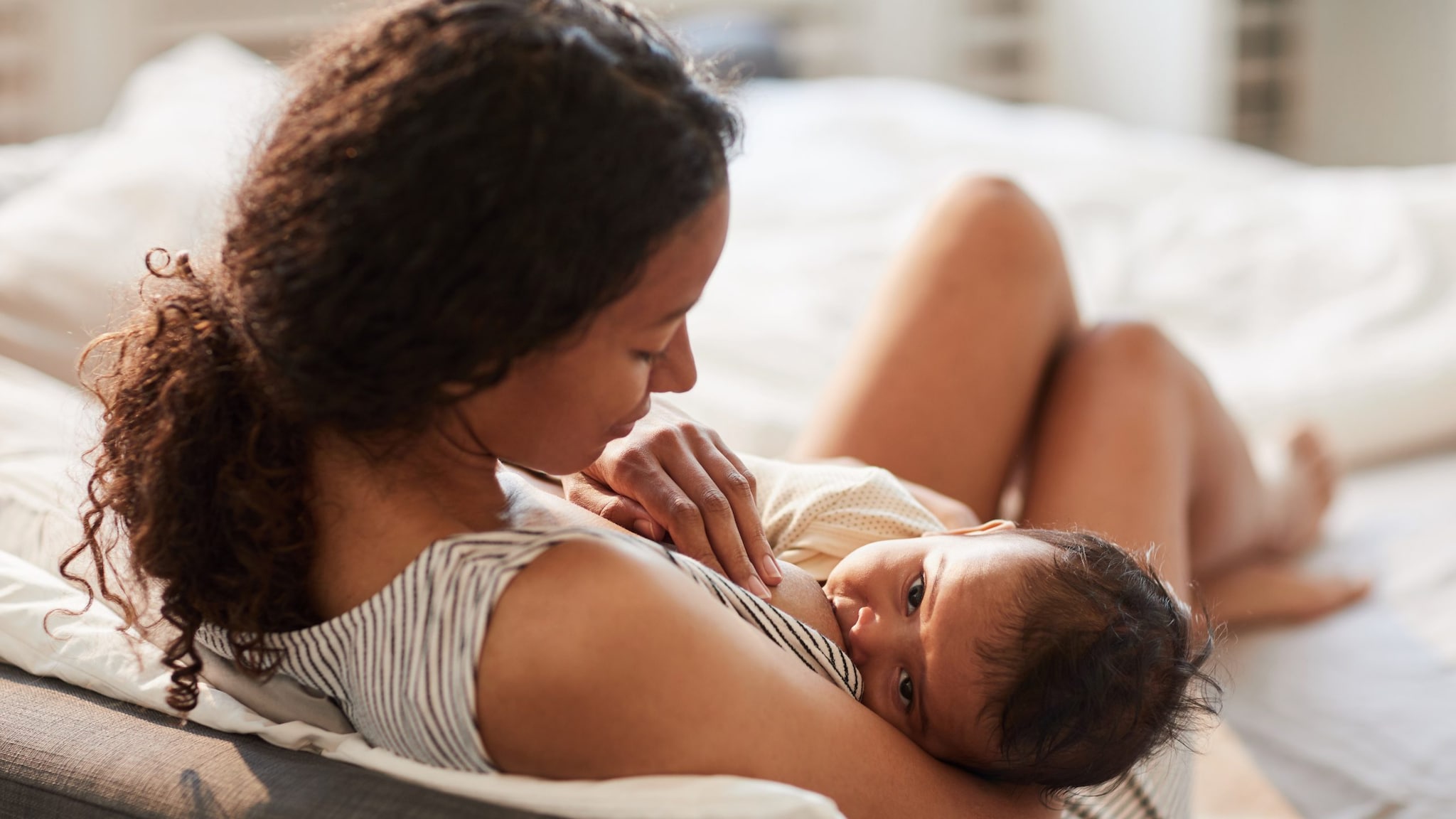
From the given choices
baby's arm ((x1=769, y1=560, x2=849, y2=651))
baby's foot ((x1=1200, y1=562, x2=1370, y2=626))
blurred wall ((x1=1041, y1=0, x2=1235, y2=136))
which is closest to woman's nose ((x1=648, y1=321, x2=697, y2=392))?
baby's arm ((x1=769, y1=560, x2=849, y2=651))

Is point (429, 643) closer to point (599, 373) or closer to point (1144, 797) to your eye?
point (599, 373)

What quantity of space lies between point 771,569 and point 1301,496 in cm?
102

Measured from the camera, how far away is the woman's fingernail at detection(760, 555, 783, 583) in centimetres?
93

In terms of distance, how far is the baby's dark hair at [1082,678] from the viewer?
2.81 ft

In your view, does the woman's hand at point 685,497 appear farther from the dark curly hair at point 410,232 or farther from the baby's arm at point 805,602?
the dark curly hair at point 410,232

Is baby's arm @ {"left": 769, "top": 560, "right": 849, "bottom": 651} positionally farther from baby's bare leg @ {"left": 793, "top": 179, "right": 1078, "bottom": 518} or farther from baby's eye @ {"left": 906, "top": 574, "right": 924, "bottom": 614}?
baby's bare leg @ {"left": 793, "top": 179, "right": 1078, "bottom": 518}

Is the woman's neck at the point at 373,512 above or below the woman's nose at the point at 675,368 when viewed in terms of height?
below

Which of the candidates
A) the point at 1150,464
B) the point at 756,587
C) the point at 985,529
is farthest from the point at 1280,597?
the point at 756,587

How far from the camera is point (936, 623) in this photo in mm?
903

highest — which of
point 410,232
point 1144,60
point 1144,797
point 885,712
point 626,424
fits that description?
point 410,232

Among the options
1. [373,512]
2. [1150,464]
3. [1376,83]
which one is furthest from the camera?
[1376,83]

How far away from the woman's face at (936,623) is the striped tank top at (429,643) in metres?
0.19

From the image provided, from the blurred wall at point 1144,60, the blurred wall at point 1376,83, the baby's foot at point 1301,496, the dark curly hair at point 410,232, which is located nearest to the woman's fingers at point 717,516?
the dark curly hair at point 410,232

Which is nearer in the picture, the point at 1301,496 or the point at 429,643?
the point at 429,643
